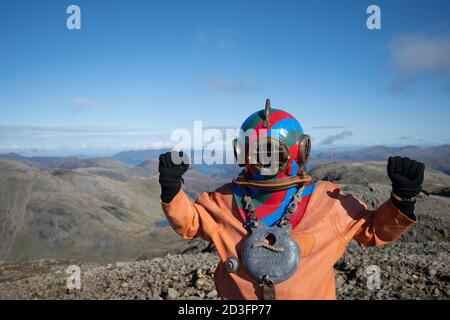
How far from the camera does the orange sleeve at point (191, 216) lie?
3.46 meters

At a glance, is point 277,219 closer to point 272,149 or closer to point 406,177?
point 272,149

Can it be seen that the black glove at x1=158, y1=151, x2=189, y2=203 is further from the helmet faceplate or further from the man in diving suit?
the helmet faceplate

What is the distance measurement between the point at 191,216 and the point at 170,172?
20.5 inches

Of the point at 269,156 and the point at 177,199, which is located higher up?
the point at 269,156

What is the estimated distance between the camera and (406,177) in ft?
9.91

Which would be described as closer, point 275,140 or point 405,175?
point 405,175

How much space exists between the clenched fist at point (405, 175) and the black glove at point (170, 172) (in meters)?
1.82

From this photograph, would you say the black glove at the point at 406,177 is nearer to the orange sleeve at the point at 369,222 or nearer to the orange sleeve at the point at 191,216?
the orange sleeve at the point at 369,222

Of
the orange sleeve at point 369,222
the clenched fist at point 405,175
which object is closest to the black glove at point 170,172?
the orange sleeve at point 369,222

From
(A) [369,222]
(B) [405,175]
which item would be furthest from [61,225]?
(B) [405,175]

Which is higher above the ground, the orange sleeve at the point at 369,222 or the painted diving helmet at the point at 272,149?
the painted diving helmet at the point at 272,149

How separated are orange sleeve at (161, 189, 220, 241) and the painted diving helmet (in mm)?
462
